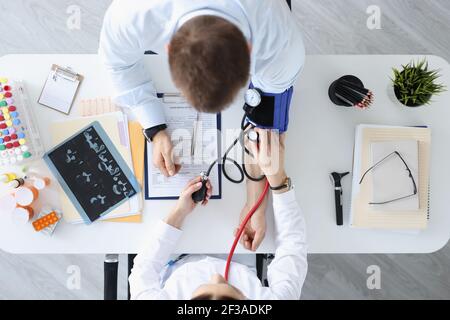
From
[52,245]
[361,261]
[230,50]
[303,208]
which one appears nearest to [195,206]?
[303,208]

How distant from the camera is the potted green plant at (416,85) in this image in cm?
97

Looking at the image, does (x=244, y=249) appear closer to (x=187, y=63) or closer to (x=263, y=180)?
(x=263, y=180)

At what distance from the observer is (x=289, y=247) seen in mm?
1000

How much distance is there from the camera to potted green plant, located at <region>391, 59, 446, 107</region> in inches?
38.4

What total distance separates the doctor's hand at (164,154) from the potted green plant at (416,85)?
2.07 feet

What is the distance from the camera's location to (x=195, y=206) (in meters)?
1.03

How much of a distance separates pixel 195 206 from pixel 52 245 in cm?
41

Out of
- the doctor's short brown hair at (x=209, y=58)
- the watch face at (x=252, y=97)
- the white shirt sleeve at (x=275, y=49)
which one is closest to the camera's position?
the doctor's short brown hair at (x=209, y=58)

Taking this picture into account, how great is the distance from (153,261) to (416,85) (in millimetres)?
831

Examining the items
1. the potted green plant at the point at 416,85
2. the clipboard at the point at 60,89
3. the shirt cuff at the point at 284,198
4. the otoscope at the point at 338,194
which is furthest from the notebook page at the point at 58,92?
the potted green plant at the point at 416,85

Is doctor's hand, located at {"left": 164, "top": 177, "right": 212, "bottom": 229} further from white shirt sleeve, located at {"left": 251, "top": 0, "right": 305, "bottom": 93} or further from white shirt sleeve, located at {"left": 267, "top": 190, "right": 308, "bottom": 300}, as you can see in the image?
white shirt sleeve, located at {"left": 251, "top": 0, "right": 305, "bottom": 93}

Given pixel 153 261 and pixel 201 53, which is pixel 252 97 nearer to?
pixel 201 53

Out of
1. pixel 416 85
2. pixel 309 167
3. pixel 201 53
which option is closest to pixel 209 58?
pixel 201 53

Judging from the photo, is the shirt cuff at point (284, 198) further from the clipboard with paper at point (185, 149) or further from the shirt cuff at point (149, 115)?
the shirt cuff at point (149, 115)
